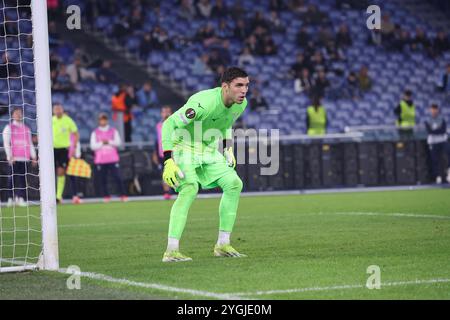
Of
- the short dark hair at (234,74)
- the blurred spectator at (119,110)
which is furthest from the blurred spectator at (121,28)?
the short dark hair at (234,74)

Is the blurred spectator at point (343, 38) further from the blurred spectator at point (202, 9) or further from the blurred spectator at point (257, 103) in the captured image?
the blurred spectator at point (257, 103)

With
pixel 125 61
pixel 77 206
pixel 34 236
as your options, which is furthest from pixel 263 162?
pixel 34 236

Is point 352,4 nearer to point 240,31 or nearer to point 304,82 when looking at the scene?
point 240,31

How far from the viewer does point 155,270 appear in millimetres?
8188

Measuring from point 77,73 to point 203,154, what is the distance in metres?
16.7

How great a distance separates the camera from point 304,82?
27797 mm

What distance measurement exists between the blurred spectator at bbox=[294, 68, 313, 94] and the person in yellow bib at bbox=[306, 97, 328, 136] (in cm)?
379

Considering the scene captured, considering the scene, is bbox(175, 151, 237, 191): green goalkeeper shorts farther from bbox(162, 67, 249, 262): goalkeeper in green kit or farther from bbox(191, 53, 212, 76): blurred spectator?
bbox(191, 53, 212, 76): blurred spectator

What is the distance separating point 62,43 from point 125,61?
230cm

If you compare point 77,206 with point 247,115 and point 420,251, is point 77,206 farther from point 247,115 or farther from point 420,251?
point 420,251

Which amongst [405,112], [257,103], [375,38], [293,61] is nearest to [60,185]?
[257,103]

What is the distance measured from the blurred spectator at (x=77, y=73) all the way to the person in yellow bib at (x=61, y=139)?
5131mm

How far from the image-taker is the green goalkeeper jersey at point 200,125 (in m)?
8.98

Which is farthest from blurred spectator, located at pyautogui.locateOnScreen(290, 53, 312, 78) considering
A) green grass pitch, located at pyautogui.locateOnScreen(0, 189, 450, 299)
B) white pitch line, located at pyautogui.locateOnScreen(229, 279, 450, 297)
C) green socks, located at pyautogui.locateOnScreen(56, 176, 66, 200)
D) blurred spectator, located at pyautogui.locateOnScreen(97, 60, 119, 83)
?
white pitch line, located at pyautogui.locateOnScreen(229, 279, 450, 297)
